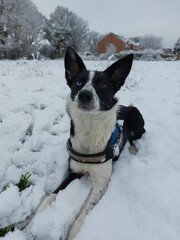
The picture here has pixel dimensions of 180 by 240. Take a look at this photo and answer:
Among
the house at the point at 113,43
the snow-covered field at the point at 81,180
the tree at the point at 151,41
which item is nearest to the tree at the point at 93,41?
the house at the point at 113,43

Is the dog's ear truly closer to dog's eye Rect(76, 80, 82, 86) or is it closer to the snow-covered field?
dog's eye Rect(76, 80, 82, 86)

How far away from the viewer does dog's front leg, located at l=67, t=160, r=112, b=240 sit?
2.40 m

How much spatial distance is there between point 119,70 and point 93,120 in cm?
72

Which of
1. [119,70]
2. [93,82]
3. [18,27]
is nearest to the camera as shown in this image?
[93,82]

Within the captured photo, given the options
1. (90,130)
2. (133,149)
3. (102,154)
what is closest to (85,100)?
(90,130)

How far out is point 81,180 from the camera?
3104 mm

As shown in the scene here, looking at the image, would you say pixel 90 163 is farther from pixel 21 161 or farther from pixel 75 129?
pixel 21 161

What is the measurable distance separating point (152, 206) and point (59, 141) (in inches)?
69.9

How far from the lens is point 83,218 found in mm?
2484

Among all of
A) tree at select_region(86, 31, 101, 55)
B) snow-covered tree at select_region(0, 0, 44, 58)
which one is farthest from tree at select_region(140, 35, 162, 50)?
snow-covered tree at select_region(0, 0, 44, 58)

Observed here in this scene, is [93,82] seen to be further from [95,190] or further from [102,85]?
[95,190]

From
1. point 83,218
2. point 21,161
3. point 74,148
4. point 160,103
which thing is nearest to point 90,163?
point 74,148

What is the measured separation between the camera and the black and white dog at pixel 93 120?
288cm

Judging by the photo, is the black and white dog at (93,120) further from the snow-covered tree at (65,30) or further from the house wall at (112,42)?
the house wall at (112,42)
